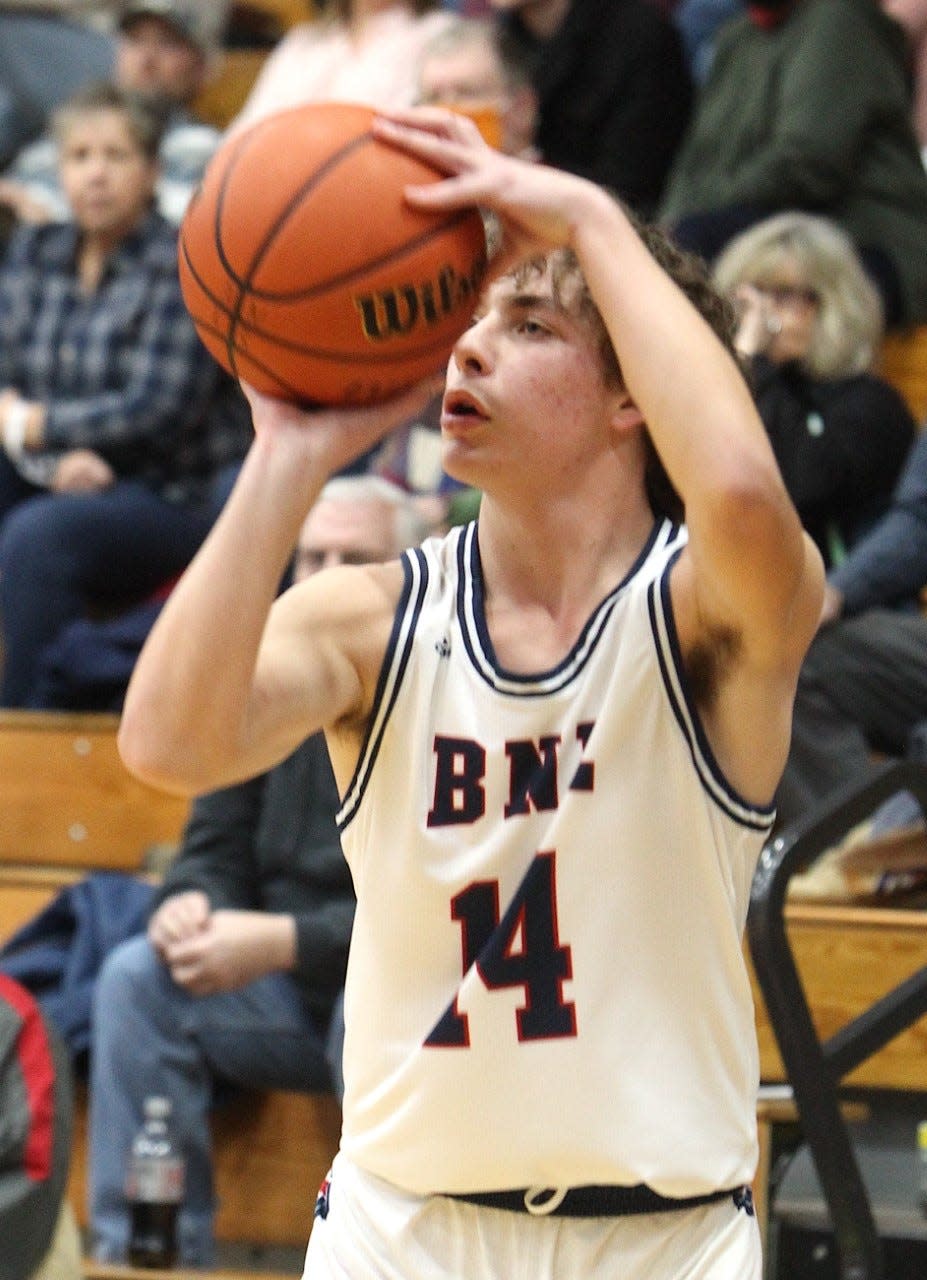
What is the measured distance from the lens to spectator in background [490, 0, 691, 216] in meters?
6.57

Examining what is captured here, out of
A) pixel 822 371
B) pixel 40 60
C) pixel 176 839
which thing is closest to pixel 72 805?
pixel 176 839

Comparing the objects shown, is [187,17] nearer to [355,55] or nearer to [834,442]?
[355,55]

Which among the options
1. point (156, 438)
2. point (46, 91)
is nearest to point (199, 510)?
point (156, 438)

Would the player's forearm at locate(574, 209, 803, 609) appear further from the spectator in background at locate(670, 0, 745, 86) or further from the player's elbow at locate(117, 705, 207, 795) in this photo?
the spectator in background at locate(670, 0, 745, 86)

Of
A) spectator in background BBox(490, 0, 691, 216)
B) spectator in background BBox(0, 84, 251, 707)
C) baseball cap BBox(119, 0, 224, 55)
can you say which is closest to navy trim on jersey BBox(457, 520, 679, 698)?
Result: spectator in background BBox(0, 84, 251, 707)

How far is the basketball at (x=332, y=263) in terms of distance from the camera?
2.04m

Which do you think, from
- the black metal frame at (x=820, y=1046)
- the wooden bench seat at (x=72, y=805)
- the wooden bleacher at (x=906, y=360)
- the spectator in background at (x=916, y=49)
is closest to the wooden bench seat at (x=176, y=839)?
the wooden bench seat at (x=72, y=805)

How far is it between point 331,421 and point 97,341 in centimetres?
416

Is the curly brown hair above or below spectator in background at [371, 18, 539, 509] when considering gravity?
above

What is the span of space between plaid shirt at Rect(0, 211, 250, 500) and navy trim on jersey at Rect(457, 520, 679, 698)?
12.2 ft

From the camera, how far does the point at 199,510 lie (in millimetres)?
5980

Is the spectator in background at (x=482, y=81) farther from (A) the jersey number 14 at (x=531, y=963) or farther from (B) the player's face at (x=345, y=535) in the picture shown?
(A) the jersey number 14 at (x=531, y=963)

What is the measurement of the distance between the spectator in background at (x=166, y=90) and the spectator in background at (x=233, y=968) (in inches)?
123

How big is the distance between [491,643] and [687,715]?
0.79ft
